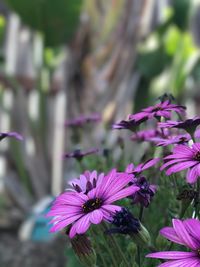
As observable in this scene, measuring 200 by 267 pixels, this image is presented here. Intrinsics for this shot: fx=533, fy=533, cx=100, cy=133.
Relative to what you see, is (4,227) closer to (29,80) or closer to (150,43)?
(29,80)

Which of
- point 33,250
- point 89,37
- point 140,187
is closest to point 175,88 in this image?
point 89,37

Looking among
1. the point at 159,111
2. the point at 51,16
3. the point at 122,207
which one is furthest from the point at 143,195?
the point at 51,16

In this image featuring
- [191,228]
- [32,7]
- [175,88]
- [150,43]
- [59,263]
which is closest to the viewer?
[191,228]

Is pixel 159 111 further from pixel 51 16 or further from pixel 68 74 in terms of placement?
pixel 68 74

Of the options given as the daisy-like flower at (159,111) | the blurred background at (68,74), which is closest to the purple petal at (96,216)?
the daisy-like flower at (159,111)

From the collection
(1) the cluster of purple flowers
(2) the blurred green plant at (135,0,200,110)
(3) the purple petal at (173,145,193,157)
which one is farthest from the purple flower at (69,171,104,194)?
(2) the blurred green plant at (135,0,200,110)

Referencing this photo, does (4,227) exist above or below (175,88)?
below
